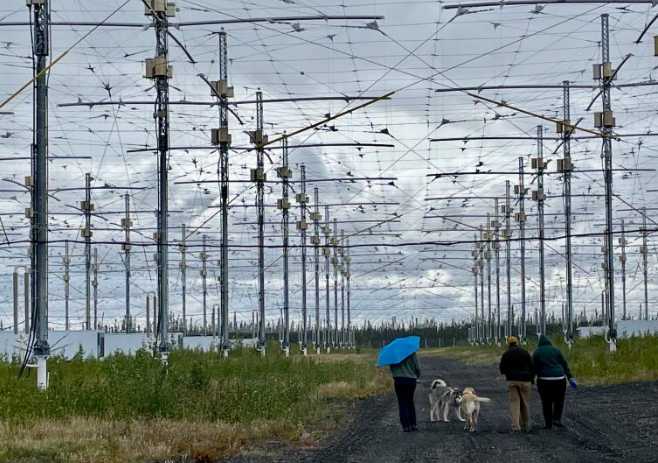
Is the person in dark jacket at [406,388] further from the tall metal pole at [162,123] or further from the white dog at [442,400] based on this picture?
the tall metal pole at [162,123]

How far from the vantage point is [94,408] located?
25.0m

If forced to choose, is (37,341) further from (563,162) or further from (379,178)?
(563,162)

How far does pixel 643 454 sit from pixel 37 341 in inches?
592

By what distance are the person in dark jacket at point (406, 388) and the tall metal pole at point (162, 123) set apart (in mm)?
11637

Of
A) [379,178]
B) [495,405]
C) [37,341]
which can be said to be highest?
[379,178]

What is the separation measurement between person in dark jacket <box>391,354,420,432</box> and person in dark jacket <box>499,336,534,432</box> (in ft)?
6.14

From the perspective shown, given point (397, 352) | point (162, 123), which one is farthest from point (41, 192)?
point (397, 352)

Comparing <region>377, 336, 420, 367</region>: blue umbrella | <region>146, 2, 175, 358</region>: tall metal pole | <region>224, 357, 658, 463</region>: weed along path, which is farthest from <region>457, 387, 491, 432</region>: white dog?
<region>146, 2, 175, 358</region>: tall metal pole

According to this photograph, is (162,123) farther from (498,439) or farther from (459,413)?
(498,439)

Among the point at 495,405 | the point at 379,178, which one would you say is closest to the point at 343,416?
the point at 495,405

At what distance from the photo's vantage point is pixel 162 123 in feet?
116

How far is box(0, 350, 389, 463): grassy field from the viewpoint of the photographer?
18922 millimetres

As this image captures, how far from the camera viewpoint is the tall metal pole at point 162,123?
34719 mm

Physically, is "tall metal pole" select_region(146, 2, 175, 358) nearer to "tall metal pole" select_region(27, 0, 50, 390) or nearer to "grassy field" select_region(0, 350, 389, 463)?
"grassy field" select_region(0, 350, 389, 463)
